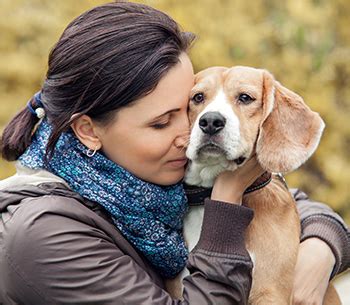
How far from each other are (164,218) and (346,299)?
8.43ft

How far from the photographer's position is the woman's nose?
288cm

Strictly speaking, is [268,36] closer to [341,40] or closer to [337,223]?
[341,40]

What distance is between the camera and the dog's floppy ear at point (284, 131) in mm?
2891

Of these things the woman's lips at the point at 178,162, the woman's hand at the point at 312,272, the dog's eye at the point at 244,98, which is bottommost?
the woman's hand at the point at 312,272

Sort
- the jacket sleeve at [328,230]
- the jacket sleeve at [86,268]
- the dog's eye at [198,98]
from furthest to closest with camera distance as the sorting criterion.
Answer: the jacket sleeve at [328,230]
the dog's eye at [198,98]
the jacket sleeve at [86,268]

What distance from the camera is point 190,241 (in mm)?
3031

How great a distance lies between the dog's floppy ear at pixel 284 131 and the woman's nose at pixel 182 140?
0.84 ft

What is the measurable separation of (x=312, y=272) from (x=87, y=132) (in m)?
1.01

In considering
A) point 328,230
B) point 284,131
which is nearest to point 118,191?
point 284,131

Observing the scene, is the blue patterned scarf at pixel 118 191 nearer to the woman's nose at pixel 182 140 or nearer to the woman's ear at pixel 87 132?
the woman's ear at pixel 87 132

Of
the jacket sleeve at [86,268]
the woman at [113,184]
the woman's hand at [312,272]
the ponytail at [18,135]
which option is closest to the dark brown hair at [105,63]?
the woman at [113,184]

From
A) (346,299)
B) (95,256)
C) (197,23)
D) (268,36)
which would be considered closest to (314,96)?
(268,36)

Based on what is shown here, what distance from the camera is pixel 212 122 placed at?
2812mm

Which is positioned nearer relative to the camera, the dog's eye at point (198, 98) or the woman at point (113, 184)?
the woman at point (113, 184)
